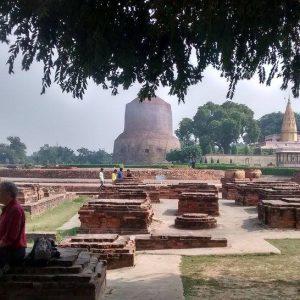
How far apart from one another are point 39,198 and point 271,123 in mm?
66317

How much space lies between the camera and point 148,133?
1991 inches

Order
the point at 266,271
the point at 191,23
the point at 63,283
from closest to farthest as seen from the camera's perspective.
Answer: the point at 63,283, the point at 191,23, the point at 266,271

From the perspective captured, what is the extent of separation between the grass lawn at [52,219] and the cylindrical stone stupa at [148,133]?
118ft

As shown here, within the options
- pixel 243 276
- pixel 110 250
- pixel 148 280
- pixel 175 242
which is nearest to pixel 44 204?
pixel 175 242

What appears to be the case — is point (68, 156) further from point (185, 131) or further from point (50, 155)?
point (185, 131)

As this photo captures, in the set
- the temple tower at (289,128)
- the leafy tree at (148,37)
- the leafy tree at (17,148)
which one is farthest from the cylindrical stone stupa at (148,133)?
the leafy tree at (148,37)

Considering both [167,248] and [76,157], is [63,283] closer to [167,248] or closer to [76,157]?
[167,248]

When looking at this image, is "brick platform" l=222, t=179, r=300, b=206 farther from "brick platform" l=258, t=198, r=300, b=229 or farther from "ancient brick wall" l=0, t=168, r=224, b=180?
"ancient brick wall" l=0, t=168, r=224, b=180

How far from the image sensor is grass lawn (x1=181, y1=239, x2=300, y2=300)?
4.37 metres

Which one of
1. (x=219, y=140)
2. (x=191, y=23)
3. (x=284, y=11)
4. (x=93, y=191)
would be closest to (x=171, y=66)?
(x=191, y=23)

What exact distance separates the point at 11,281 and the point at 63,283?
0.38m

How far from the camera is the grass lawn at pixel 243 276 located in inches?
172

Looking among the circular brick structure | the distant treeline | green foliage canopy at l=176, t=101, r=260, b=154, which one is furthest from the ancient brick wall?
the distant treeline

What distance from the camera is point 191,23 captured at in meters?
3.79
